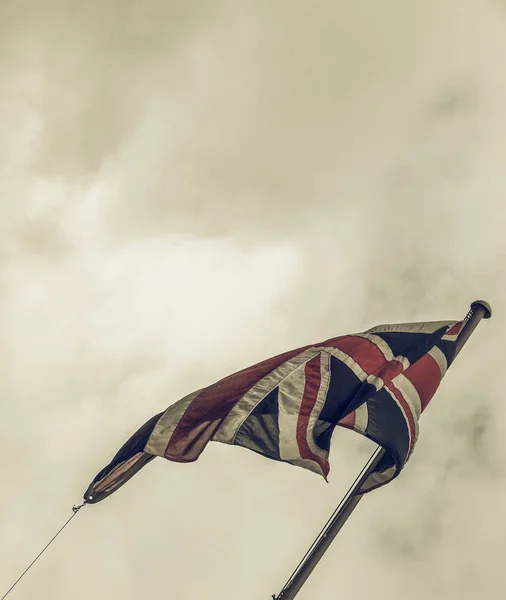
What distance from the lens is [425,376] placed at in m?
13.9

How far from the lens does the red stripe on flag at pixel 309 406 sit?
1209cm

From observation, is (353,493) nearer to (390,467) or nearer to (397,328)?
(390,467)

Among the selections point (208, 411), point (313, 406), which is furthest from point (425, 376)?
point (208, 411)

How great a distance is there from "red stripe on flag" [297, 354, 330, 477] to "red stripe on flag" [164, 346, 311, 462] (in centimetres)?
61

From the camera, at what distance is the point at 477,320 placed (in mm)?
14492

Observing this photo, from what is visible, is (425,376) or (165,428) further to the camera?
(425,376)

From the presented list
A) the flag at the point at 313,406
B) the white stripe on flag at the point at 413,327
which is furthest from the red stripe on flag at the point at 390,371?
the white stripe on flag at the point at 413,327

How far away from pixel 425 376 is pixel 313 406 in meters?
2.76

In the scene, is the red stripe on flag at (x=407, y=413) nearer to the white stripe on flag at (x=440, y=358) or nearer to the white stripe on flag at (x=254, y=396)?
the white stripe on flag at (x=440, y=358)

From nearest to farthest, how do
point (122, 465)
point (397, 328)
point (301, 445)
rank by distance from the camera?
point (301, 445)
point (122, 465)
point (397, 328)

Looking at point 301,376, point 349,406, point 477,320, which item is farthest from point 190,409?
point 477,320

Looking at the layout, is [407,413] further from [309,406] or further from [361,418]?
[309,406]

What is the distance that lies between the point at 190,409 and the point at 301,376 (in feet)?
7.86

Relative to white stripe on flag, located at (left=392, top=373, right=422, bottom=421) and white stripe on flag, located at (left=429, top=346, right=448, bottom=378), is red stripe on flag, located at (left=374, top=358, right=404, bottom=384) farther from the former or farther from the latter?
white stripe on flag, located at (left=429, top=346, right=448, bottom=378)
